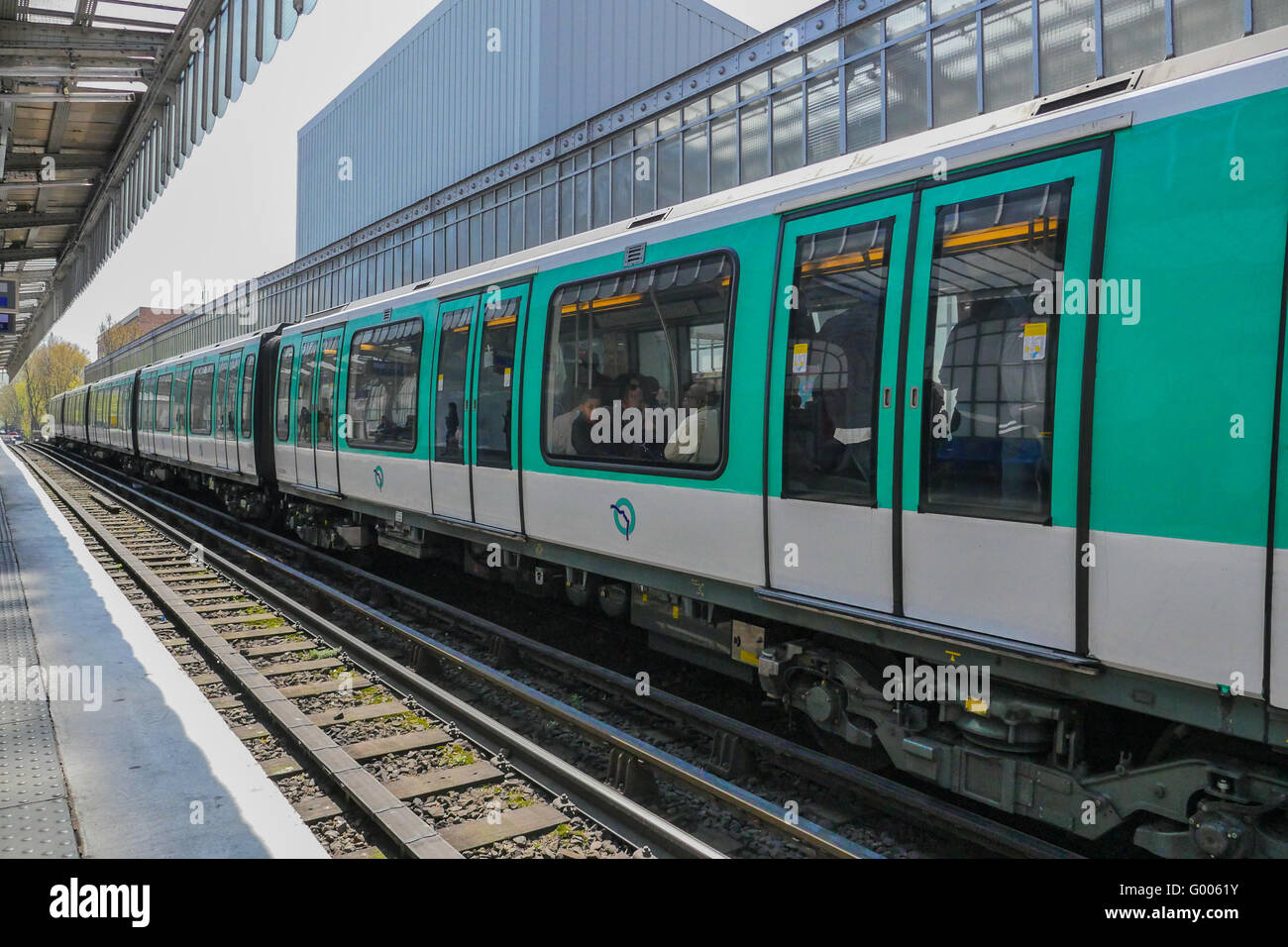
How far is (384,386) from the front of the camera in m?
10.1

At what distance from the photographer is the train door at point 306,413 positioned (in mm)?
12297

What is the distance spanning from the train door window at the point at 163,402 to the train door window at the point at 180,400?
58 cm

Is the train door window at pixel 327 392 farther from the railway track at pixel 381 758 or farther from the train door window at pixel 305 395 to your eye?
the railway track at pixel 381 758

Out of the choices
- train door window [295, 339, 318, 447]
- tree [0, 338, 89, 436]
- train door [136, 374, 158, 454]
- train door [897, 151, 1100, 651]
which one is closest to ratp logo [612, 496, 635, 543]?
train door [897, 151, 1100, 651]

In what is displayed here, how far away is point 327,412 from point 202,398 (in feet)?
27.6

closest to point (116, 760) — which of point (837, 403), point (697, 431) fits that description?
point (697, 431)

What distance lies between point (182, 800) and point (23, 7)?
761 cm

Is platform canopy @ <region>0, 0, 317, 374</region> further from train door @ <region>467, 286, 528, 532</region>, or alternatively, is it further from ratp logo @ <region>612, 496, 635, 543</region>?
ratp logo @ <region>612, 496, 635, 543</region>

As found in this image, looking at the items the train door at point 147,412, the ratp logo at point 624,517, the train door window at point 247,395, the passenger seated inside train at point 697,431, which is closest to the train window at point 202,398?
the train door window at point 247,395

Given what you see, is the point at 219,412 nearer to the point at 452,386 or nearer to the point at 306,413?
the point at 306,413

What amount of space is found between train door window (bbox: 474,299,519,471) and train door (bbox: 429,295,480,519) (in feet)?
0.97

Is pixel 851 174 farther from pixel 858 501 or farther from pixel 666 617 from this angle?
pixel 666 617

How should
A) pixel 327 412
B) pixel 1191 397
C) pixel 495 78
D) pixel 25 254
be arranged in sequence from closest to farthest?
pixel 1191 397, pixel 327 412, pixel 25 254, pixel 495 78

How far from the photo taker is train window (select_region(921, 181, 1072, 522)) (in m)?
3.74
